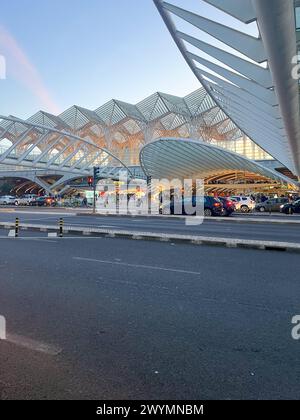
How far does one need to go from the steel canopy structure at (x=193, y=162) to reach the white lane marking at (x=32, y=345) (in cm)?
5176

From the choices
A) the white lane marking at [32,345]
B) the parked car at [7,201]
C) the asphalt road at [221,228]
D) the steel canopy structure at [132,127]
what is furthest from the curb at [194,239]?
the steel canopy structure at [132,127]

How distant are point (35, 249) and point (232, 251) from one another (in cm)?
608

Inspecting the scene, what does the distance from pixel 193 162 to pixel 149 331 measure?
5938 cm

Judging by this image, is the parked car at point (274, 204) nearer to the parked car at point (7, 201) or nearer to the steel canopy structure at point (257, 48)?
the steel canopy structure at point (257, 48)

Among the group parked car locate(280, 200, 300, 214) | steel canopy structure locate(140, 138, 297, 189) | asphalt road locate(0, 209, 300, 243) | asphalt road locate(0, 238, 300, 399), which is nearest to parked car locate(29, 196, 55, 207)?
steel canopy structure locate(140, 138, 297, 189)

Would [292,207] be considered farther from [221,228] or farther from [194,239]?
[194,239]

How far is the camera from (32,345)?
12.8 feet

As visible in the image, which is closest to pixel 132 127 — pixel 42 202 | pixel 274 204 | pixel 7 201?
pixel 7 201

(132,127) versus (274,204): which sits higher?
(132,127)

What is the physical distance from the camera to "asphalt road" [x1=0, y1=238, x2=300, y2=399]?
→ 9.91 feet

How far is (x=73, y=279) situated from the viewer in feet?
23.0

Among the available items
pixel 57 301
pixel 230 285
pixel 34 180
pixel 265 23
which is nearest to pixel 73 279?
pixel 57 301
